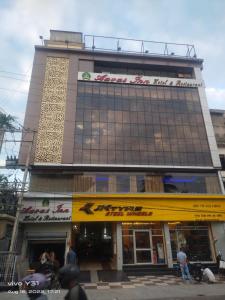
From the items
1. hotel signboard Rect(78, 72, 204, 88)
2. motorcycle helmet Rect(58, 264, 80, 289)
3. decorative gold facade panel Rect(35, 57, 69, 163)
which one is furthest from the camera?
hotel signboard Rect(78, 72, 204, 88)

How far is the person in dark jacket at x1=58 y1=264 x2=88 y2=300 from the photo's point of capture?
313 cm

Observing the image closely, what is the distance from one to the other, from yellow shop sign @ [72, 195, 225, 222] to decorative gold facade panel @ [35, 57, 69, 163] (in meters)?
5.12

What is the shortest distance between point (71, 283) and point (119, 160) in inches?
Result: 682

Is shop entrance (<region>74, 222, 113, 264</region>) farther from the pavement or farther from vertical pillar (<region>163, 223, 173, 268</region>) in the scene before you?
the pavement

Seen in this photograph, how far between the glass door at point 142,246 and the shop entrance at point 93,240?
144 inches

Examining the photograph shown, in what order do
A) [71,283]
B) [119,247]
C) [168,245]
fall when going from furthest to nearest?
[168,245]
[119,247]
[71,283]

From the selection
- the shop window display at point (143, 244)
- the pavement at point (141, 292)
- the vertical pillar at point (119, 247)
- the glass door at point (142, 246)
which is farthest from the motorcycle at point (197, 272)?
the vertical pillar at point (119, 247)

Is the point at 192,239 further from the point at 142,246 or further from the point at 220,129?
the point at 220,129

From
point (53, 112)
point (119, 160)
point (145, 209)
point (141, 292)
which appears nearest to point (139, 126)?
point (119, 160)

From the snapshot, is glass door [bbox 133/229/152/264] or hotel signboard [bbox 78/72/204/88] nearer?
glass door [bbox 133/229/152/264]

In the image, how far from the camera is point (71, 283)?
3248mm

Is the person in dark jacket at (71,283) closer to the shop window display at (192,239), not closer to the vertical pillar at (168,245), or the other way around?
the vertical pillar at (168,245)

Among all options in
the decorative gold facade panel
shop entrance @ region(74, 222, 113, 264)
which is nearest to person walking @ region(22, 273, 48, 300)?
the decorative gold facade panel

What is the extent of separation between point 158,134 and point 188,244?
10.1 metres
